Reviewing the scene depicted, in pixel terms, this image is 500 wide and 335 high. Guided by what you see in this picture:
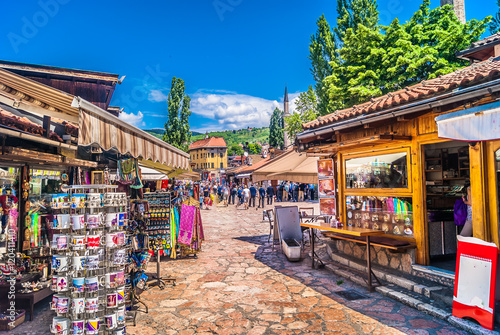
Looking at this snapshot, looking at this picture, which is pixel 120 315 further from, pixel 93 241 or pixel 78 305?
pixel 93 241

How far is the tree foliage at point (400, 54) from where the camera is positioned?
701 inches

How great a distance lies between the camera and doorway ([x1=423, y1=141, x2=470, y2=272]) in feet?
19.1

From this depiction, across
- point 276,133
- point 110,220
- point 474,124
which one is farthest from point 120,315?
point 276,133

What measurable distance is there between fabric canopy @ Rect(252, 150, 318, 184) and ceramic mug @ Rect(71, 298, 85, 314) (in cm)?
643

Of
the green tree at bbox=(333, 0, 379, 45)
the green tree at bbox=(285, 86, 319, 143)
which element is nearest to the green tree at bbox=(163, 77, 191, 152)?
the green tree at bbox=(285, 86, 319, 143)

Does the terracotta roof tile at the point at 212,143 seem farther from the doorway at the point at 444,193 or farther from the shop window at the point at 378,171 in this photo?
the doorway at the point at 444,193

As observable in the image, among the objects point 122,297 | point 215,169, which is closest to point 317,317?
point 122,297

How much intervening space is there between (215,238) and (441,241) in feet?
23.2

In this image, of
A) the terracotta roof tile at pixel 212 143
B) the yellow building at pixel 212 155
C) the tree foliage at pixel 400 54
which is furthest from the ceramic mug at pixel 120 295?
the terracotta roof tile at pixel 212 143

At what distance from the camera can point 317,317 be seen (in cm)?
430

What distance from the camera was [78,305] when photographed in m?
3.39

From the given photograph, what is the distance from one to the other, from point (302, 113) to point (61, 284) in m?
26.7

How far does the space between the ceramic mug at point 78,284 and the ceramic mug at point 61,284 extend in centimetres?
12

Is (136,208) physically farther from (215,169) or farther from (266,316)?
(215,169)
